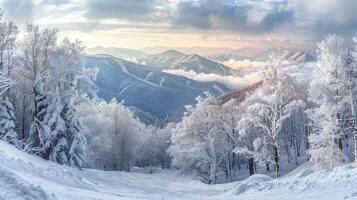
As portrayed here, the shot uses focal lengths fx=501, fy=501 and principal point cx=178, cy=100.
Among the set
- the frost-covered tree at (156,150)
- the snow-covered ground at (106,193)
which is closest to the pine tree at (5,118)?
the snow-covered ground at (106,193)

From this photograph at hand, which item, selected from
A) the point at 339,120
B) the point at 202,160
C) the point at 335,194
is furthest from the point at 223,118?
the point at 335,194

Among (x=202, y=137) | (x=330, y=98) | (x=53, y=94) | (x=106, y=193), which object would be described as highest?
(x=53, y=94)

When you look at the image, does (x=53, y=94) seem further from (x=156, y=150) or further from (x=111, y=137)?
(x=156, y=150)

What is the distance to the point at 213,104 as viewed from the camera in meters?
61.6

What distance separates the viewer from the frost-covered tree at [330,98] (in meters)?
39.6

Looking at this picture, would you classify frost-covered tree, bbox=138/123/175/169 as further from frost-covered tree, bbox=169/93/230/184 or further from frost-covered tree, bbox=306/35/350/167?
frost-covered tree, bbox=306/35/350/167

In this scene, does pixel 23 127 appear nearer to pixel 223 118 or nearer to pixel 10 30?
pixel 10 30

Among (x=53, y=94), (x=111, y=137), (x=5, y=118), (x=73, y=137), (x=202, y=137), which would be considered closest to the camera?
(x=53, y=94)

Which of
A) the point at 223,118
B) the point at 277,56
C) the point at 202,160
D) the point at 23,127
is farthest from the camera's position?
the point at 223,118

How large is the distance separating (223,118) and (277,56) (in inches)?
1021

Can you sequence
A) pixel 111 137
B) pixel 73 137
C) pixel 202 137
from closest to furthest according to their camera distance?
pixel 73 137 → pixel 202 137 → pixel 111 137

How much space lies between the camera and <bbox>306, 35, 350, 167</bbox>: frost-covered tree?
3962 cm

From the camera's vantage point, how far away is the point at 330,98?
4100 centimetres

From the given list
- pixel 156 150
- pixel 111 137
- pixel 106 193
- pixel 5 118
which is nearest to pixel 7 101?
pixel 5 118
